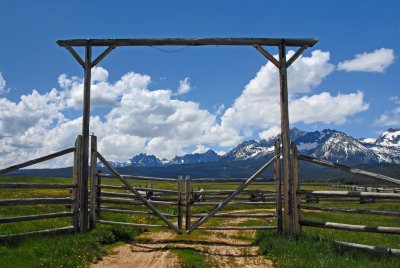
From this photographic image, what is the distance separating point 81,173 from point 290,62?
7165mm

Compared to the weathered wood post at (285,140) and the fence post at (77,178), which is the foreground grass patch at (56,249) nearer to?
the fence post at (77,178)

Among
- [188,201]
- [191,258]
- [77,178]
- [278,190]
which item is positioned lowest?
[191,258]

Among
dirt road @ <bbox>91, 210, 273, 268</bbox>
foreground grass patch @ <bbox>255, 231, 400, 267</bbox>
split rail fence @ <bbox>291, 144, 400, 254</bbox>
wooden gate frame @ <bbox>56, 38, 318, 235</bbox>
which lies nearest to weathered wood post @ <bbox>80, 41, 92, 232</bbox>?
wooden gate frame @ <bbox>56, 38, 318, 235</bbox>

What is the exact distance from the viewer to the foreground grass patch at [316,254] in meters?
8.59

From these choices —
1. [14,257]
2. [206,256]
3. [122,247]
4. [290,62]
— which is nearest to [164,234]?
[122,247]

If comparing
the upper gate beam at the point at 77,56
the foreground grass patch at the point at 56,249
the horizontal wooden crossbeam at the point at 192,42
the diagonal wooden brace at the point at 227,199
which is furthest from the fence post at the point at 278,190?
the upper gate beam at the point at 77,56

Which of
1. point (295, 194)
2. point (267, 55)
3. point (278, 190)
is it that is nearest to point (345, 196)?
point (295, 194)

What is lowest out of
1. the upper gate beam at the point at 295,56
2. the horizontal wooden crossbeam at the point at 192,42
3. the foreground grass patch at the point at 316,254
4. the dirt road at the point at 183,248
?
the dirt road at the point at 183,248

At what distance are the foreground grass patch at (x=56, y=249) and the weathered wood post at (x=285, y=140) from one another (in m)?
4.91

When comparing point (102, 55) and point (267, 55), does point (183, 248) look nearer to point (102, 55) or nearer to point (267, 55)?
point (267, 55)

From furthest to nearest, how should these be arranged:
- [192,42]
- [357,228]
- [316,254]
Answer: [192,42] < [357,228] < [316,254]

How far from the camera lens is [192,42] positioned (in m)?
13.1

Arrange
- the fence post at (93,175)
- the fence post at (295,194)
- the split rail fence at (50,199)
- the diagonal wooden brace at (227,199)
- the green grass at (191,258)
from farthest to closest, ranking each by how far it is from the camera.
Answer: the fence post at (93,175) → the diagonal wooden brace at (227,199) → the fence post at (295,194) → the split rail fence at (50,199) → the green grass at (191,258)

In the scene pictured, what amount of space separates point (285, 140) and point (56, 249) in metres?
6.93
